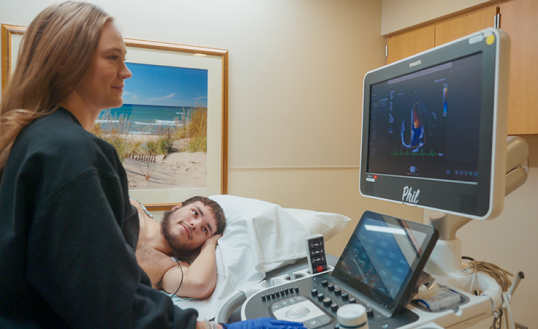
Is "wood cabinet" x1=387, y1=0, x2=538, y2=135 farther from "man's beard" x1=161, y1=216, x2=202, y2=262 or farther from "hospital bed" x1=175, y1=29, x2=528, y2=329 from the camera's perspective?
"man's beard" x1=161, y1=216, x2=202, y2=262

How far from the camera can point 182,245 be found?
1853 millimetres

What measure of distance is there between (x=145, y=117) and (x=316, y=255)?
5.03 ft

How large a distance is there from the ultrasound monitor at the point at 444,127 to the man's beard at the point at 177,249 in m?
1.13

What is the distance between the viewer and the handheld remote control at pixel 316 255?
3.77 ft

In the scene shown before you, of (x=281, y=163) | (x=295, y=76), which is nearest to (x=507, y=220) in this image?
(x=281, y=163)

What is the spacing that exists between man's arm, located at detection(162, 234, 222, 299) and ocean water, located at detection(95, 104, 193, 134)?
951 mm

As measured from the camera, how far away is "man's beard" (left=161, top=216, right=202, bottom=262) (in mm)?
1854

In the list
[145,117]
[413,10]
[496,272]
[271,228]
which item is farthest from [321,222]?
[413,10]

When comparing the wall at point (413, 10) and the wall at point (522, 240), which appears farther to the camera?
the wall at point (413, 10)

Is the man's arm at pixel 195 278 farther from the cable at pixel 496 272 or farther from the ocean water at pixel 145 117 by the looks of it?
the cable at pixel 496 272

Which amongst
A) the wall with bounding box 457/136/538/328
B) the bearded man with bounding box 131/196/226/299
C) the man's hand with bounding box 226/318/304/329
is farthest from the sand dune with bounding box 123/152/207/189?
the wall with bounding box 457/136/538/328

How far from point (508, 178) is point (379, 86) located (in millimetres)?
465

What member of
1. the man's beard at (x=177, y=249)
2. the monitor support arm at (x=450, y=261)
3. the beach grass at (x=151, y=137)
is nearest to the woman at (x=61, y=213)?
the monitor support arm at (x=450, y=261)

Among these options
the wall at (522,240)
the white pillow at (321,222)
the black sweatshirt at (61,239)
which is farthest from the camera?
the wall at (522,240)
